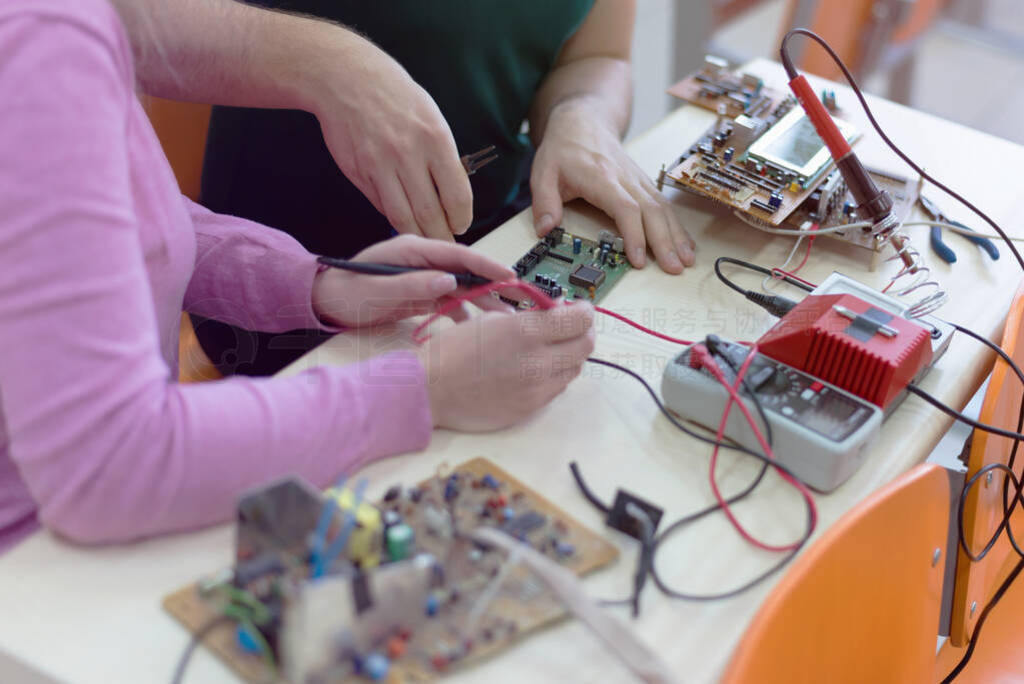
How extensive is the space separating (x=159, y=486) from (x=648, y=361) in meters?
0.55

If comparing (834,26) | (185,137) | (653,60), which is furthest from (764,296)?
(653,60)

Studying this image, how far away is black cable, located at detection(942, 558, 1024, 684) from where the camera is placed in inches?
40.5

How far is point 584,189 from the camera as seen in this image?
125cm

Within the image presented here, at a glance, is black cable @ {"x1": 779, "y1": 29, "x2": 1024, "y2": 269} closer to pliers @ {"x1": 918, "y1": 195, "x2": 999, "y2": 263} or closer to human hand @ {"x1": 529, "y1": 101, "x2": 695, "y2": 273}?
pliers @ {"x1": 918, "y1": 195, "x2": 999, "y2": 263}

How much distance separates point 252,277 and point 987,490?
0.88 m

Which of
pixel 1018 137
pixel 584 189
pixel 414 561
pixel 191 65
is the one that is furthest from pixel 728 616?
pixel 1018 137

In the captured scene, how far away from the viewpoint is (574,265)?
1163 mm

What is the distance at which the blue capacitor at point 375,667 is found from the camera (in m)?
0.64

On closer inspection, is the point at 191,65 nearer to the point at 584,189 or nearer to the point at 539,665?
the point at 584,189

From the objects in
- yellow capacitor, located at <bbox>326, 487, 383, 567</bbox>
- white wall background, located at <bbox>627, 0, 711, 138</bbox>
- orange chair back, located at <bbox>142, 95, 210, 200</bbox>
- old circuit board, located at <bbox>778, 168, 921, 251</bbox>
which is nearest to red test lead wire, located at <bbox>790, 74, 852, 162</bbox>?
old circuit board, located at <bbox>778, 168, 921, 251</bbox>

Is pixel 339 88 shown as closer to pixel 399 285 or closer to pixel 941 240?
pixel 399 285

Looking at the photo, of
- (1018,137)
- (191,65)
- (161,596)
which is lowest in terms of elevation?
(1018,137)

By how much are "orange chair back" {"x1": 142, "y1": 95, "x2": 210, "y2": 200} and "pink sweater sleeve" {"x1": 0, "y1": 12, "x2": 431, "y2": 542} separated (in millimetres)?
763

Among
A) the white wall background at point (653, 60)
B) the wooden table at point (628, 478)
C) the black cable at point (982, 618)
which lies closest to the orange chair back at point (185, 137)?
the wooden table at point (628, 478)
